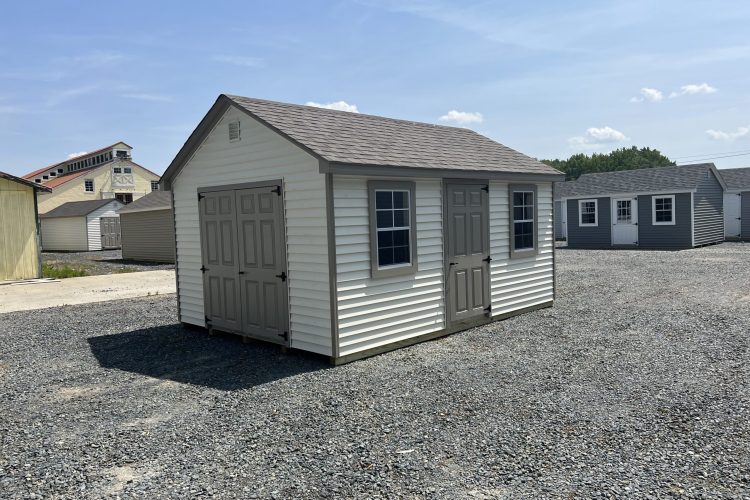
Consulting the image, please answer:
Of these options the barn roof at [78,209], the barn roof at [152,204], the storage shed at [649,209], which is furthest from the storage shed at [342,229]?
the barn roof at [78,209]

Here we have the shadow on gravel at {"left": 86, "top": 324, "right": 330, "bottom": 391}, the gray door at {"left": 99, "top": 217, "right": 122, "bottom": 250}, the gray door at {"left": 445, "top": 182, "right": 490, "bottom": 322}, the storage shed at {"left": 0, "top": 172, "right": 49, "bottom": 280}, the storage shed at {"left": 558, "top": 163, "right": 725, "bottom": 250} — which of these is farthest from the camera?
the gray door at {"left": 99, "top": 217, "right": 122, "bottom": 250}

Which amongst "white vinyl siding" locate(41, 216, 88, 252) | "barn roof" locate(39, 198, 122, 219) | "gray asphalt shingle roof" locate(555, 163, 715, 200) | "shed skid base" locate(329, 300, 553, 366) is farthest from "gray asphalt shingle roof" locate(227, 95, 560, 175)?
"white vinyl siding" locate(41, 216, 88, 252)

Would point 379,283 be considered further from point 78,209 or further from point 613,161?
point 613,161

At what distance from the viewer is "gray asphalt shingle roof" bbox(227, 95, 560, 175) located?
7.18 metres

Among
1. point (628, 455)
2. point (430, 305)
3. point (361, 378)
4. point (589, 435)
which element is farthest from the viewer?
point (430, 305)

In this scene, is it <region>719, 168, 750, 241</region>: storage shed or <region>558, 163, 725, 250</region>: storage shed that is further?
<region>719, 168, 750, 241</region>: storage shed

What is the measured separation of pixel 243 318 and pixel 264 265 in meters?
0.97

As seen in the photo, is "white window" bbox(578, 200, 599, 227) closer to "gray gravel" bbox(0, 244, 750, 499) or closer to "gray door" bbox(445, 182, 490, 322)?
"gray gravel" bbox(0, 244, 750, 499)

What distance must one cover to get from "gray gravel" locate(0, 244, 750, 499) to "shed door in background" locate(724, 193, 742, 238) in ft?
69.9

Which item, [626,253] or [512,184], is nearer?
[512,184]

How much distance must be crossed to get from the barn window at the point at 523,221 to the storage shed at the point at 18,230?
1472 cm

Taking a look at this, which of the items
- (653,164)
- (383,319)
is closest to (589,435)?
(383,319)

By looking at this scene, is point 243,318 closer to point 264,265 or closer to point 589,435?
point 264,265

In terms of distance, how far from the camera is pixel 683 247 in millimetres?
22625
